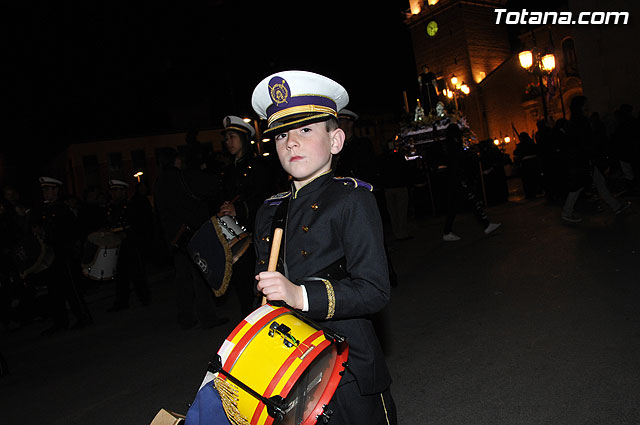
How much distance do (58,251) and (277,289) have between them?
6616 millimetres

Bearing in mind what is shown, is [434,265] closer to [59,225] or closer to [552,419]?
[552,419]

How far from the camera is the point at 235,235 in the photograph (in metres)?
→ 4.09

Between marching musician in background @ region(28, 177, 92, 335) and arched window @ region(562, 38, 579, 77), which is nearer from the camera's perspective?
marching musician in background @ region(28, 177, 92, 335)

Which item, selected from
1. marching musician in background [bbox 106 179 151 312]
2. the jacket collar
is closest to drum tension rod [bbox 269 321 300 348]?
the jacket collar

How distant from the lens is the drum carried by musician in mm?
1430

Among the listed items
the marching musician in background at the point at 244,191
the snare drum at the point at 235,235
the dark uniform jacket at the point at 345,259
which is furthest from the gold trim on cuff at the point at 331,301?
the marching musician in background at the point at 244,191

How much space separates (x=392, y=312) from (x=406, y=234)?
15.9ft

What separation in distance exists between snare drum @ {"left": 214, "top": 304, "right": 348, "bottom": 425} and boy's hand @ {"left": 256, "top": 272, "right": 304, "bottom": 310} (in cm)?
5

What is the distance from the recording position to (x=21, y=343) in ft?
23.7

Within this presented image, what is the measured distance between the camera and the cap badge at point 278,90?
6.04ft

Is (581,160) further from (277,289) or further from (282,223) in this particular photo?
(277,289)

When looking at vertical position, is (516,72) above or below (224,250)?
above

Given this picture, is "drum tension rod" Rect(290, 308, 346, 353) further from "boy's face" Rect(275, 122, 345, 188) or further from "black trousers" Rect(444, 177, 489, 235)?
"black trousers" Rect(444, 177, 489, 235)

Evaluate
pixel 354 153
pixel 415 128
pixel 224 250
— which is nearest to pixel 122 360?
pixel 224 250
